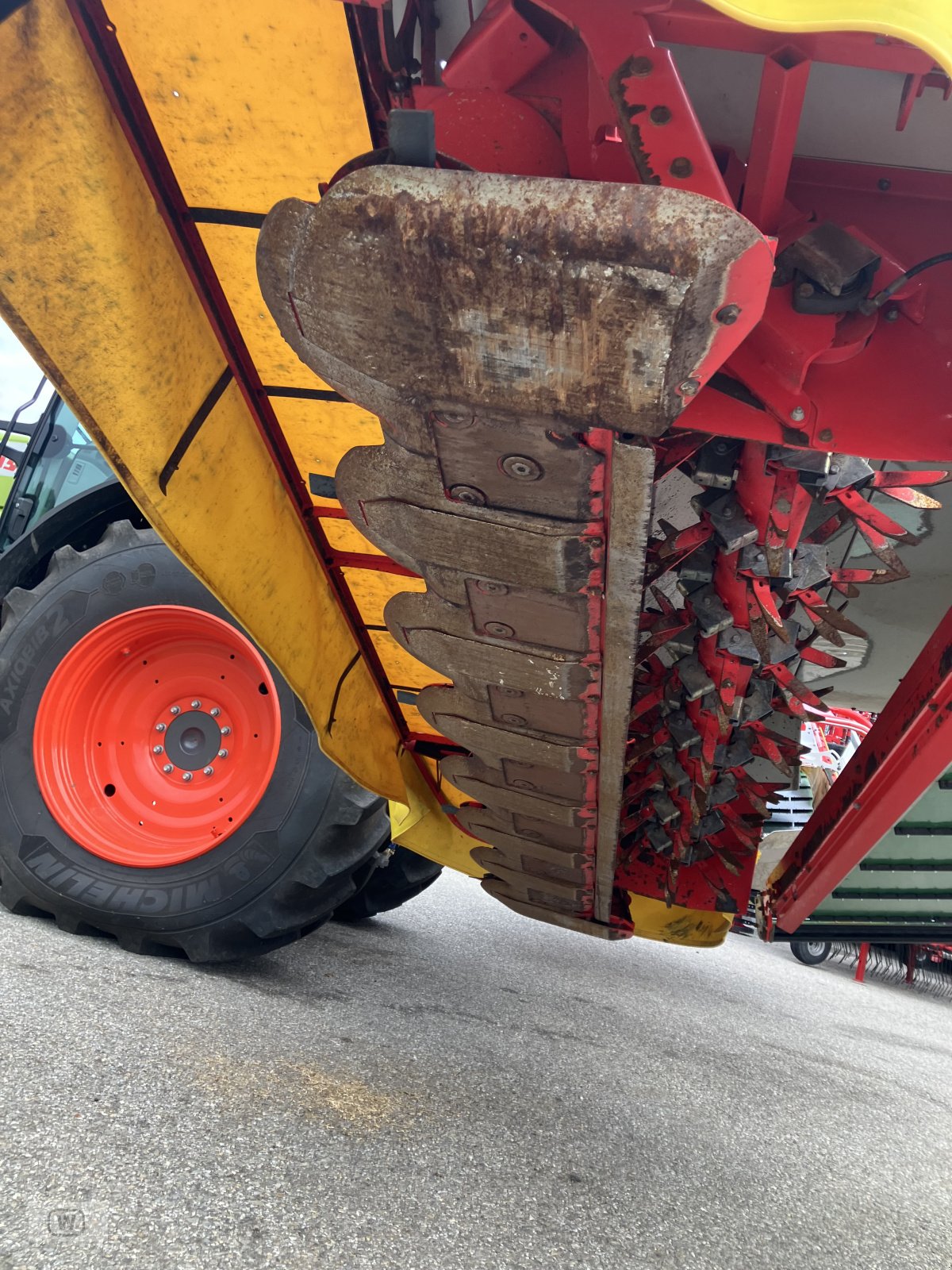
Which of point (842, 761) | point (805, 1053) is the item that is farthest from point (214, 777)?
point (842, 761)

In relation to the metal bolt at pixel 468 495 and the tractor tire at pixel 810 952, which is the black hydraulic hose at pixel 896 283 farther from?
the tractor tire at pixel 810 952

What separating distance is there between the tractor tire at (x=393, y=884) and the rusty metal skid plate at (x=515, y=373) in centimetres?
228

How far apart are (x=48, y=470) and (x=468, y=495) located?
2498 mm

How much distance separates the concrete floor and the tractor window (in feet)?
4.53

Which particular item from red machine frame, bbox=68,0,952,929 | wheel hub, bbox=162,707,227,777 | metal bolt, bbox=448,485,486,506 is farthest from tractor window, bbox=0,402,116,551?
metal bolt, bbox=448,485,486,506

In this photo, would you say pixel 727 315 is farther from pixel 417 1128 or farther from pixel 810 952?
pixel 810 952

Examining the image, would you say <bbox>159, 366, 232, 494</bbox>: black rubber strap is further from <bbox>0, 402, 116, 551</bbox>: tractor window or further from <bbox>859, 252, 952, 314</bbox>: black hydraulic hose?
<bbox>0, 402, 116, 551</bbox>: tractor window

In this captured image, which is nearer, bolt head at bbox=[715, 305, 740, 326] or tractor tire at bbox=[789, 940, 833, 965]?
bolt head at bbox=[715, 305, 740, 326]

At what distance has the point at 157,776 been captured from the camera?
270 centimetres

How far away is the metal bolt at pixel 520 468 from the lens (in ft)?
3.50

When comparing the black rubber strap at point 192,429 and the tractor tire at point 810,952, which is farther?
the tractor tire at point 810,952

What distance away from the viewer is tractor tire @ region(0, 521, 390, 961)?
96.5 inches

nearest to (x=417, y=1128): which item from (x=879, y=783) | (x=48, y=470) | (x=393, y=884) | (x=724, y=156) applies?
(x=879, y=783)

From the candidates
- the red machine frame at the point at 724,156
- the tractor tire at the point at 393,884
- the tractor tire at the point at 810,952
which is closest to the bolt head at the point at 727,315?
the red machine frame at the point at 724,156
